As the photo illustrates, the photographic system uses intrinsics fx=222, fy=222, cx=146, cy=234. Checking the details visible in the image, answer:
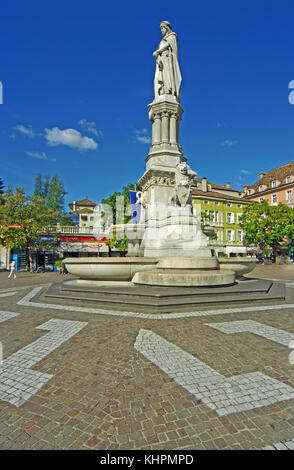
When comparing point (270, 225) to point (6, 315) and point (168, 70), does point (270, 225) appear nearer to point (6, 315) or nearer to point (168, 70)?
point (168, 70)

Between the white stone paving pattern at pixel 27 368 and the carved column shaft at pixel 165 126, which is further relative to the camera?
the carved column shaft at pixel 165 126

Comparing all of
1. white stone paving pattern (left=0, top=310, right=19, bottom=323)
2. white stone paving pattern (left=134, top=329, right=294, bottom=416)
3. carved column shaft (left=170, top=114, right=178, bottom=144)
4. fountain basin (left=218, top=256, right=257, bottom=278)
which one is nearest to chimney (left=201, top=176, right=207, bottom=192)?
carved column shaft (left=170, top=114, right=178, bottom=144)

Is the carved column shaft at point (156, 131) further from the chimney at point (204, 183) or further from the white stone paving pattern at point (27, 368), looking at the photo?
the chimney at point (204, 183)

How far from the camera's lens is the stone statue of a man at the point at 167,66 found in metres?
14.2

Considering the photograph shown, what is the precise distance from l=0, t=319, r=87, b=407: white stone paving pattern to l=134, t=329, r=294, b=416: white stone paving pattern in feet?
5.13

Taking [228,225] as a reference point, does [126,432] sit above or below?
below

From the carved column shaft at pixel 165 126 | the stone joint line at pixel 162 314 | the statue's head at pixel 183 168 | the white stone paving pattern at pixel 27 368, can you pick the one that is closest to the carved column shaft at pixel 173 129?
the carved column shaft at pixel 165 126

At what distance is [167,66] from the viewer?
1434cm

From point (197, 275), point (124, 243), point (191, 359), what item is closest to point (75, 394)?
point (191, 359)

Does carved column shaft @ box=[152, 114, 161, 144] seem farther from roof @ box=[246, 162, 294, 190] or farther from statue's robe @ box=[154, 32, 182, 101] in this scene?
roof @ box=[246, 162, 294, 190]

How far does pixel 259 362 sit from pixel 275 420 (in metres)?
1.17

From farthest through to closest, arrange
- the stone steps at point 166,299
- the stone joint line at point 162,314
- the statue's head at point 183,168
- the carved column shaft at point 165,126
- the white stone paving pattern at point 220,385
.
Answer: the carved column shaft at point 165,126 < the statue's head at point 183,168 < the stone steps at point 166,299 < the stone joint line at point 162,314 < the white stone paving pattern at point 220,385
